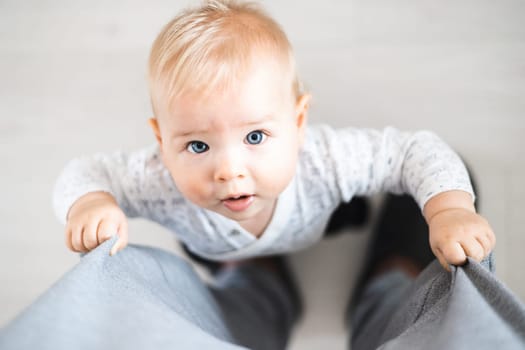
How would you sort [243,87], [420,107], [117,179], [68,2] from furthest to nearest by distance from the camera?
1. [68,2]
2. [420,107]
3. [117,179]
4. [243,87]

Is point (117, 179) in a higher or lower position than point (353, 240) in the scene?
higher

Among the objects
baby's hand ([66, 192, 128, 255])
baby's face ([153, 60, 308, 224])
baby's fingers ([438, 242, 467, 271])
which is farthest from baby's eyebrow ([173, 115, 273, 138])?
baby's fingers ([438, 242, 467, 271])

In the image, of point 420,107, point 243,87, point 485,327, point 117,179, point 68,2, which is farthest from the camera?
point 68,2

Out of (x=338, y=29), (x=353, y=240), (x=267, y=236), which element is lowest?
(x=353, y=240)

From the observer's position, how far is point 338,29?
39.8 inches

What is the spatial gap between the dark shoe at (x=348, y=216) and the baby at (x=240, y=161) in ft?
0.61

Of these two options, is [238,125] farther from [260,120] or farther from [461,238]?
[461,238]

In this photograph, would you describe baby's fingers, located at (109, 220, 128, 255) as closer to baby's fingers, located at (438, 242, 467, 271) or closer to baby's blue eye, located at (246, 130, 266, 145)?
baby's blue eye, located at (246, 130, 266, 145)

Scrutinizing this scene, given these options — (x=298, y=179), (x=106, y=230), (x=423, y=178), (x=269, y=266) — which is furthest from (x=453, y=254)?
(x=269, y=266)

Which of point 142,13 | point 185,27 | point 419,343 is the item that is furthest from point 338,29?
point 419,343

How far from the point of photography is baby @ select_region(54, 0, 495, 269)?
1.85 feet

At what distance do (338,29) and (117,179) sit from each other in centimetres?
53

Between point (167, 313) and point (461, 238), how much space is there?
0.99ft

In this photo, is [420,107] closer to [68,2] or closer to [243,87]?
[243,87]
